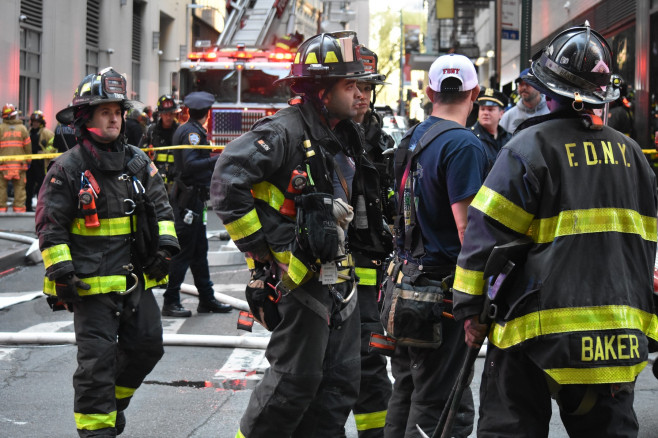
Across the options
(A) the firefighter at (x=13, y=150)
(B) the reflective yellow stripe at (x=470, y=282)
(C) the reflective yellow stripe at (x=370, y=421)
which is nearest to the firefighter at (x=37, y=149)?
(A) the firefighter at (x=13, y=150)

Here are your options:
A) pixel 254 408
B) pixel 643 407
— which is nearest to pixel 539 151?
pixel 254 408

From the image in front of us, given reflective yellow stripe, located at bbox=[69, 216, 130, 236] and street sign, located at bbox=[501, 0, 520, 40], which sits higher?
street sign, located at bbox=[501, 0, 520, 40]

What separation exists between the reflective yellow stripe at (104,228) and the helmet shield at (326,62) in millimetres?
1337

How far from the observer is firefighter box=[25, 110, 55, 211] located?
18.9 meters

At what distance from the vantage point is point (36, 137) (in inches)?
781

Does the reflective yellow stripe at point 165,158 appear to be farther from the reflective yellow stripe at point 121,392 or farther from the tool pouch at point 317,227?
the tool pouch at point 317,227

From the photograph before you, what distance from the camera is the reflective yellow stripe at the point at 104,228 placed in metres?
5.06

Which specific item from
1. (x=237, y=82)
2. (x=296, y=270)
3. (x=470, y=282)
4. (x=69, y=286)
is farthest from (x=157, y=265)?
(x=237, y=82)

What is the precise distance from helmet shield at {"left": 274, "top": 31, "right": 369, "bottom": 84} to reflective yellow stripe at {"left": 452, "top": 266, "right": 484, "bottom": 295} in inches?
52.3

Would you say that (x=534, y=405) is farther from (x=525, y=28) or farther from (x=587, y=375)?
(x=525, y=28)

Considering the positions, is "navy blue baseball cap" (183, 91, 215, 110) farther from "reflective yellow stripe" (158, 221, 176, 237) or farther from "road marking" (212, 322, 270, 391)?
"reflective yellow stripe" (158, 221, 176, 237)

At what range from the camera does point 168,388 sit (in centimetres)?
648

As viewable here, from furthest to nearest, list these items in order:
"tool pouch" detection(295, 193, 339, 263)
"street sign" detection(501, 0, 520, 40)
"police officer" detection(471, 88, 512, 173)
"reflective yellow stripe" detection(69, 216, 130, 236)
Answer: "street sign" detection(501, 0, 520, 40)
"police officer" detection(471, 88, 512, 173)
"reflective yellow stripe" detection(69, 216, 130, 236)
"tool pouch" detection(295, 193, 339, 263)

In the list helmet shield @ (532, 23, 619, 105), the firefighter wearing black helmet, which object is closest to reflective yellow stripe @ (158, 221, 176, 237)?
the firefighter wearing black helmet
